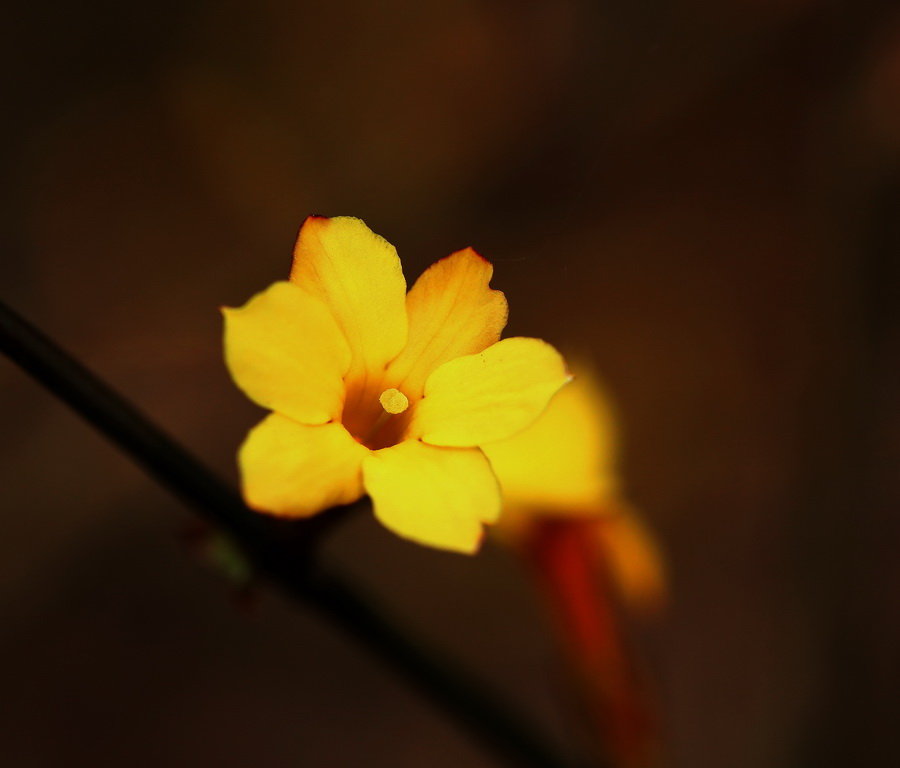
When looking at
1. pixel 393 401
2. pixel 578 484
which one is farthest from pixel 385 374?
pixel 578 484

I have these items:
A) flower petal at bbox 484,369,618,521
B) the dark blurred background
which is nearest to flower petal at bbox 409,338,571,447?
flower petal at bbox 484,369,618,521

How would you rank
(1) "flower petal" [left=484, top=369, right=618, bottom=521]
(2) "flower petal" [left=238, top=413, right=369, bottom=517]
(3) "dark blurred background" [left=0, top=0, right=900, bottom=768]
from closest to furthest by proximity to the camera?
(2) "flower petal" [left=238, top=413, right=369, bottom=517] → (1) "flower petal" [left=484, top=369, right=618, bottom=521] → (3) "dark blurred background" [left=0, top=0, right=900, bottom=768]

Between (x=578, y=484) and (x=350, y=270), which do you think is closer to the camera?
(x=350, y=270)

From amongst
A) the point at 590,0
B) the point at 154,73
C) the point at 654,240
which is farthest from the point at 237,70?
the point at 654,240

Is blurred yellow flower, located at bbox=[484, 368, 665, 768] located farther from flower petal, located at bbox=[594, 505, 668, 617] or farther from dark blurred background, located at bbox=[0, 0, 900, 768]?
dark blurred background, located at bbox=[0, 0, 900, 768]

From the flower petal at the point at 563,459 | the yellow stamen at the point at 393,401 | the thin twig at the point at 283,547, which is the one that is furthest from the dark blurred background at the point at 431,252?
the yellow stamen at the point at 393,401

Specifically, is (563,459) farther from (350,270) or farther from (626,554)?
(350,270)

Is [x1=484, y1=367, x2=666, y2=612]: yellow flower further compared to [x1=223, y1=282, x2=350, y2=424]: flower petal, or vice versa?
[x1=484, y1=367, x2=666, y2=612]: yellow flower
